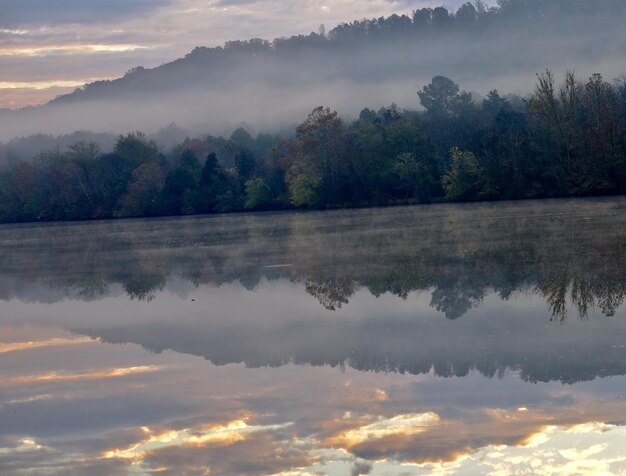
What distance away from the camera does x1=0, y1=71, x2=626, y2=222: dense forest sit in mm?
73938

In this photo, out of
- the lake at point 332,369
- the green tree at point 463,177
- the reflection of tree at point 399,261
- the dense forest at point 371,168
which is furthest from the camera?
the green tree at point 463,177

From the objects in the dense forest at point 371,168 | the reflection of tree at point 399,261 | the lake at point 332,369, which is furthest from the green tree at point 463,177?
the lake at point 332,369

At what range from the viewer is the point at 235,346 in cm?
1667

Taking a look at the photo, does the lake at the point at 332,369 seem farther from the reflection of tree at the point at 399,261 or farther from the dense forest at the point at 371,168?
the dense forest at the point at 371,168

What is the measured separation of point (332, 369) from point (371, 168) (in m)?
76.5

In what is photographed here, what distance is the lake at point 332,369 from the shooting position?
33.3 ft

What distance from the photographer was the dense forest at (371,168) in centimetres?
7394

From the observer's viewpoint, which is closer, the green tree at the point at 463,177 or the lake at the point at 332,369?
the lake at the point at 332,369

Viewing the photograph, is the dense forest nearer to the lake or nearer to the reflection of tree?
the reflection of tree

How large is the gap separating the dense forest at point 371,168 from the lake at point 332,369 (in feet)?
151

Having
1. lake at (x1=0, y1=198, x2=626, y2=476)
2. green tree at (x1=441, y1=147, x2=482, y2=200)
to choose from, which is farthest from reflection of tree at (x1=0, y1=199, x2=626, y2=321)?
green tree at (x1=441, y1=147, x2=482, y2=200)

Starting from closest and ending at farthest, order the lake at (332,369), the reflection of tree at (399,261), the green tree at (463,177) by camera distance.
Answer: the lake at (332,369) → the reflection of tree at (399,261) → the green tree at (463,177)

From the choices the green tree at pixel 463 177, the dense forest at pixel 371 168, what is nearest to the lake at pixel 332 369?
the dense forest at pixel 371 168

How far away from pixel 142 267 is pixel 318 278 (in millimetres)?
10048
